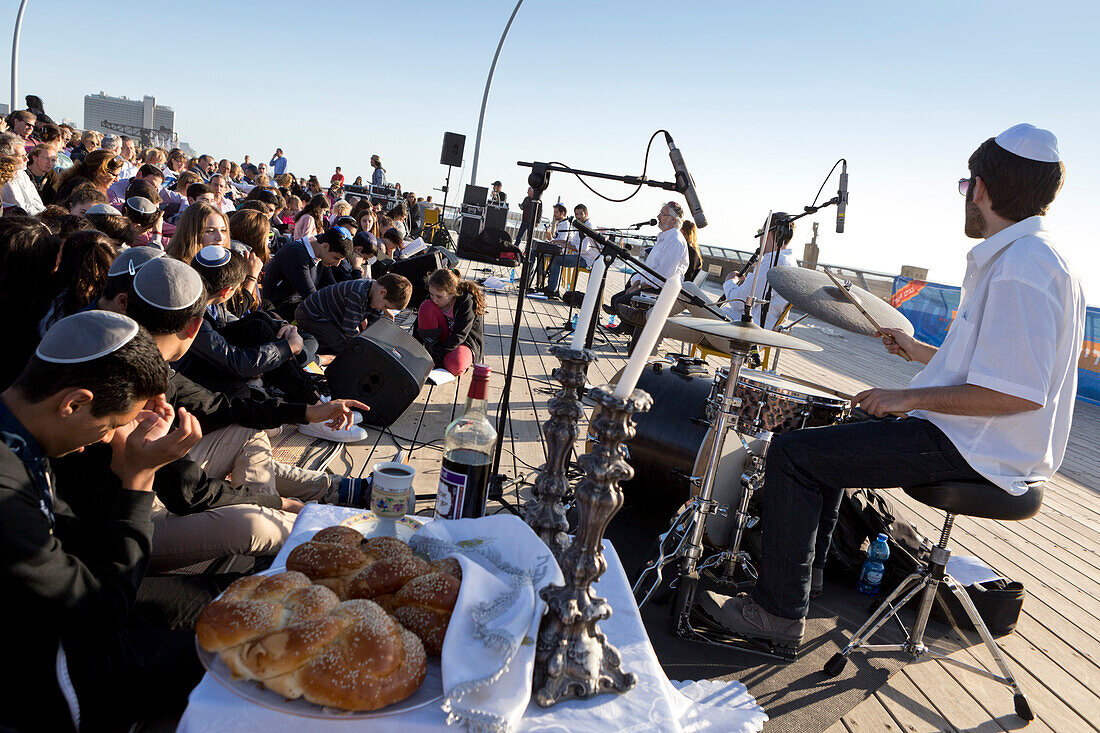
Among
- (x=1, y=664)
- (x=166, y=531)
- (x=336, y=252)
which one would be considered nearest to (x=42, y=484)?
(x=1, y=664)

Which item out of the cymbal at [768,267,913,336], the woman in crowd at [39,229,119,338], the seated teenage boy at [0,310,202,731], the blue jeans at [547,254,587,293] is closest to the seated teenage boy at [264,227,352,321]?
the woman in crowd at [39,229,119,338]

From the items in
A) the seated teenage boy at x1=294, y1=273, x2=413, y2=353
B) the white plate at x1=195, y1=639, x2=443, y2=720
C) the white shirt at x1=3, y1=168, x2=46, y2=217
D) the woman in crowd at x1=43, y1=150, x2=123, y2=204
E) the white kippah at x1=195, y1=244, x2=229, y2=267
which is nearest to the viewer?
→ the white plate at x1=195, y1=639, x2=443, y2=720

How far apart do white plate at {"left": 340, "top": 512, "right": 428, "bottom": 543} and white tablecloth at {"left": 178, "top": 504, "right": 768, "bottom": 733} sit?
1.6 inches

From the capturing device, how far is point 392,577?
3.72 feet

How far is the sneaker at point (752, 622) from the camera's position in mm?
2500

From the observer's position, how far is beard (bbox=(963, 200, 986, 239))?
7.82ft

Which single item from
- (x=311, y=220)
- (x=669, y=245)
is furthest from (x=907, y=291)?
(x=311, y=220)

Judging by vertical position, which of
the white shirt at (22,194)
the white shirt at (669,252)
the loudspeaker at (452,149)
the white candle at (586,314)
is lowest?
the white shirt at (22,194)

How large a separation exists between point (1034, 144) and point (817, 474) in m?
1.35

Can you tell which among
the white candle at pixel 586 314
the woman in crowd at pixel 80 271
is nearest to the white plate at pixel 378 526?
the white candle at pixel 586 314

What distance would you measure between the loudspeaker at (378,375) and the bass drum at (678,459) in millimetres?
1570

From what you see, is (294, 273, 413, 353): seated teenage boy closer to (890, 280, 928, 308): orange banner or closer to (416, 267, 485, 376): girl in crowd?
(416, 267, 485, 376): girl in crowd

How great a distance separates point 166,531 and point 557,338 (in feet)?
20.8

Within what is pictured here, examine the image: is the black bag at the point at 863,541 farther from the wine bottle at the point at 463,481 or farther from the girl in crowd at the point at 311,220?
the girl in crowd at the point at 311,220
